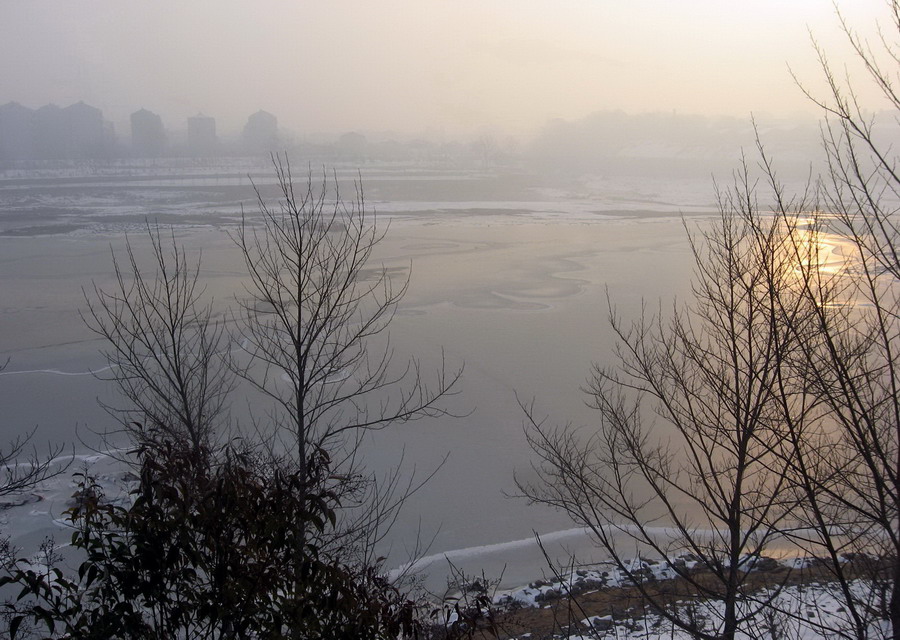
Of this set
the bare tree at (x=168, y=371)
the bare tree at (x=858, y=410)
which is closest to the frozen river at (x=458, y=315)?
the bare tree at (x=168, y=371)

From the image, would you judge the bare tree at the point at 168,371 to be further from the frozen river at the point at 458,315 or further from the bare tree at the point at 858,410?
the bare tree at the point at 858,410

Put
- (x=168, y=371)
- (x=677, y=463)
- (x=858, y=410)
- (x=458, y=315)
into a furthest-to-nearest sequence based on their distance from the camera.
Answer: (x=458, y=315)
(x=677, y=463)
(x=168, y=371)
(x=858, y=410)

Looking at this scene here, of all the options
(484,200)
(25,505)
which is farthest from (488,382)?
(484,200)

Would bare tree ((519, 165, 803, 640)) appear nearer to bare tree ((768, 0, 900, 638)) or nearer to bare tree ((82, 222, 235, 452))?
bare tree ((768, 0, 900, 638))

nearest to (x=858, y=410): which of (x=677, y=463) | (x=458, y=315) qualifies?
(x=677, y=463)

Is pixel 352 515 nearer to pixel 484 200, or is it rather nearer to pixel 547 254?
pixel 547 254

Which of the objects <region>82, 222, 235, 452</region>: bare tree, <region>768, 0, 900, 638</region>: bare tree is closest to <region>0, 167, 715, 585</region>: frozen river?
<region>82, 222, 235, 452</region>: bare tree

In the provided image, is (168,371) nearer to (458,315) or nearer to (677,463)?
(677,463)

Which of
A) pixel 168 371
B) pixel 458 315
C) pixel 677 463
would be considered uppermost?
pixel 168 371

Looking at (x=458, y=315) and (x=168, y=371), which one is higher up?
(x=168, y=371)

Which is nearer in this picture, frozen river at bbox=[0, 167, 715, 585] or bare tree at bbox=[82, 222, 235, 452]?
bare tree at bbox=[82, 222, 235, 452]

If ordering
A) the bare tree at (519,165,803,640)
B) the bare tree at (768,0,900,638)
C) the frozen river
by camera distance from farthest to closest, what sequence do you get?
the frozen river
the bare tree at (519,165,803,640)
the bare tree at (768,0,900,638)

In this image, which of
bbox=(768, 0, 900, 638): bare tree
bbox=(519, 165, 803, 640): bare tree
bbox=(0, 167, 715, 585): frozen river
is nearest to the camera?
bbox=(768, 0, 900, 638): bare tree

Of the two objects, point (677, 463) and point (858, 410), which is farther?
point (677, 463)
